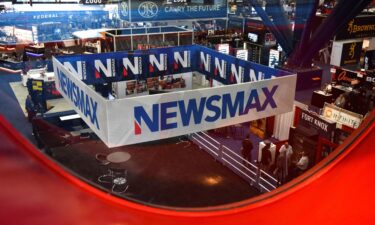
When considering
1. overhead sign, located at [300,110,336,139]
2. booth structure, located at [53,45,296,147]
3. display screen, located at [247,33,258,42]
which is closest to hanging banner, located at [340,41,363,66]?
display screen, located at [247,33,258,42]

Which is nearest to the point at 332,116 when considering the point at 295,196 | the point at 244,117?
the point at 244,117

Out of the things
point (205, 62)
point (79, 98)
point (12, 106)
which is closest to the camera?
point (79, 98)

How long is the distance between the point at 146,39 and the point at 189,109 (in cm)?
941

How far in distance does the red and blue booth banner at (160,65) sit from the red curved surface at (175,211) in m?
4.44

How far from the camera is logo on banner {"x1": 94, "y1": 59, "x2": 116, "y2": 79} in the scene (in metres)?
8.40

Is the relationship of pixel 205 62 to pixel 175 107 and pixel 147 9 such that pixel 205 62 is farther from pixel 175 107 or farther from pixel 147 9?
pixel 175 107

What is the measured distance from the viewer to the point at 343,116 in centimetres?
882

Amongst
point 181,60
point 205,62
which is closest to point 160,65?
point 181,60

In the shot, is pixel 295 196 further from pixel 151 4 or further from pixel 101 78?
pixel 151 4

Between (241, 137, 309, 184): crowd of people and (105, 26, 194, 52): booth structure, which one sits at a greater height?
(105, 26, 194, 52): booth structure

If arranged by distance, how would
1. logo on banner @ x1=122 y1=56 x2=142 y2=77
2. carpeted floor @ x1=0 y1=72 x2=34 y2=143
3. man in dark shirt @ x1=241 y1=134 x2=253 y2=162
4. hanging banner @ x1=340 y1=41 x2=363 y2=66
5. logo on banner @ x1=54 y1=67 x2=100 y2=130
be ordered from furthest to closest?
hanging banner @ x1=340 y1=41 x2=363 y2=66, carpeted floor @ x1=0 y1=72 x2=34 y2=143, logo on banner @ x1=122 y1=56 x2=142 y2=77, man in dark shirt @ x1=241 y1=134 x2=253 y2=162, logo on banner @ x1=54 y1=67 x2=100 y2=130

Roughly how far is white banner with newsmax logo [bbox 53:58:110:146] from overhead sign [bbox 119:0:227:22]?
4.59 meters

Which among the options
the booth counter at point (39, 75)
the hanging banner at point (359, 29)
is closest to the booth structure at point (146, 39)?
the booth counter at point (39, 75)

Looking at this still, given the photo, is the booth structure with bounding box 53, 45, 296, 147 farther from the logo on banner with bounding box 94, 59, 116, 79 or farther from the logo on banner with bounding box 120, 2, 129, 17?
the logo on banner with bounding box 120, 2, 129, 17
